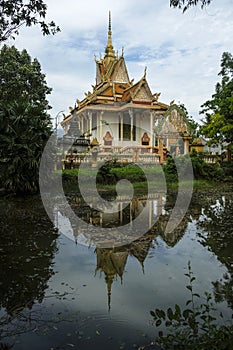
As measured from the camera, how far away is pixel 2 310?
357cm

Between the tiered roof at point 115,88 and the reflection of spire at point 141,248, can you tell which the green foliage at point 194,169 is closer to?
the tiered roof at point 115,88

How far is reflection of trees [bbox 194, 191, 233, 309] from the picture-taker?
4.12m

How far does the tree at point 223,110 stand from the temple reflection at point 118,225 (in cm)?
1031

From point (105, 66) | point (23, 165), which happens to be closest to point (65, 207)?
point (23, 165)

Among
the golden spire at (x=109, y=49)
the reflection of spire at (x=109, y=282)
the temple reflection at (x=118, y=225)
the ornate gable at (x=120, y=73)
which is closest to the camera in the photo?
the reflection of spire at (x=109, y=282)

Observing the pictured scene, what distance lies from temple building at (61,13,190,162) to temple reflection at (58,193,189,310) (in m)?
11.7

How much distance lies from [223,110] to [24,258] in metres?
18.4

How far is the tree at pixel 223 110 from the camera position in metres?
20.1

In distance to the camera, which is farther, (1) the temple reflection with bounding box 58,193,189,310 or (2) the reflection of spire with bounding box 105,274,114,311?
(1) the temple reflection with bounding box 58,193,189,310

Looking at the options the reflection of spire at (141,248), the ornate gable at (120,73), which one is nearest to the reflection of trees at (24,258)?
the reflection of spire at (141,248)

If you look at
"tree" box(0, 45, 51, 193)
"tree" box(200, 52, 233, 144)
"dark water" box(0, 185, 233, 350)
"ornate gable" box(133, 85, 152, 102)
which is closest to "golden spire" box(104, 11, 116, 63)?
"ornate gable" box(133, 85, 152, 102)

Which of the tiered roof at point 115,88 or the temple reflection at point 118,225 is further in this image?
the tiered roof at point 115,88

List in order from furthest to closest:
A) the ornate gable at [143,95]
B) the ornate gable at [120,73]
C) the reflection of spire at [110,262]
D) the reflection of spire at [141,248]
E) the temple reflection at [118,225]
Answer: the ornate gable at [120,73]
the ornate gable at [143,95]
the reflection of spire at [141,248]
the temple reflection at [118,225]
the reflection of spire at [110,262]

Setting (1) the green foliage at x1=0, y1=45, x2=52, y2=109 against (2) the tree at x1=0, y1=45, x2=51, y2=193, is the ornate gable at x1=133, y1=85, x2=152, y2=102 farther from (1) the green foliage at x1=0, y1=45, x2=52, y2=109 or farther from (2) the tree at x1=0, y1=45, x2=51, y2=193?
(2) the tree at x1=0, y1=45, x2=51, y2=193
